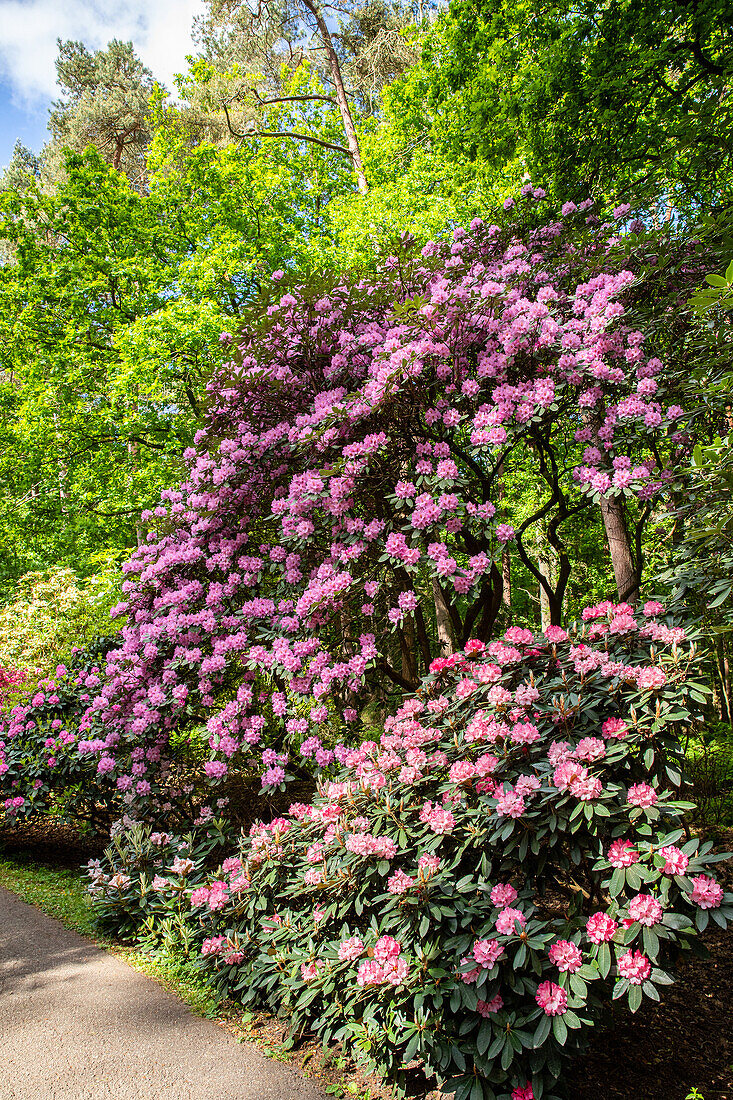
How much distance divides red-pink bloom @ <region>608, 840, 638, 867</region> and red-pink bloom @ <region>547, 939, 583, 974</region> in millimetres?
283

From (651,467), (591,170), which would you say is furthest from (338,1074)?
(591,170)

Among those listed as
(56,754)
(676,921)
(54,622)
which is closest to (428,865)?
(676,921)

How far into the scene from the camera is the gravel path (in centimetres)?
244

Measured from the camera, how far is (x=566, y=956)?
1879 mm

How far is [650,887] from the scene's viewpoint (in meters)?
2.01

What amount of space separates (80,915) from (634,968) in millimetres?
4018

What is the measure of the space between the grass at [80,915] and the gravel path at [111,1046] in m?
0.06

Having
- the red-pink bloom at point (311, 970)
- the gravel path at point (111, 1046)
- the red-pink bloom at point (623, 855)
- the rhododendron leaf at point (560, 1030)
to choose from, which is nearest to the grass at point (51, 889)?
the gravel path at point (111, 1046)

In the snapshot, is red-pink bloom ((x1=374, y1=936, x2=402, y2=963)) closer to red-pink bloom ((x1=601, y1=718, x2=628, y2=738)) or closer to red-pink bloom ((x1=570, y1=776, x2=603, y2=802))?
red-pink bloom ((x1=570, y1=776, x2=603, y2=802))

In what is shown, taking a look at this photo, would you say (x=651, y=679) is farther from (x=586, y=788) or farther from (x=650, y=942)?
(x=650, y=942)

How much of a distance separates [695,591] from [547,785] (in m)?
1.23

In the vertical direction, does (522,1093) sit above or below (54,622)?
below

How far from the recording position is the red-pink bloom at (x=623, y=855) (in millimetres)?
1896

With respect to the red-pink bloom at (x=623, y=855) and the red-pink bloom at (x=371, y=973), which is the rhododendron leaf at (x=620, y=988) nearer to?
the red-pink bloom at (x=623, y=855)
